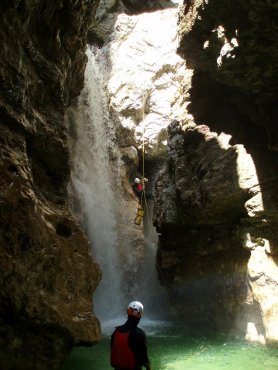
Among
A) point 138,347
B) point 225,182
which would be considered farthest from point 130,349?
point 225,182

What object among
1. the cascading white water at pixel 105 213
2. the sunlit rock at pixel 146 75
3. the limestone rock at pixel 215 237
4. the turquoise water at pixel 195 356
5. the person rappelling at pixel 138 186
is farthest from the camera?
the sunlit rock at pixel 146 75

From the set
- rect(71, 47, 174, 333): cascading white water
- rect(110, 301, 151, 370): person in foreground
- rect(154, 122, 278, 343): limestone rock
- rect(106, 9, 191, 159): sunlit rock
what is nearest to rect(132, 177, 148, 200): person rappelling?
rect(71, 47, 174, 333): cascading white water

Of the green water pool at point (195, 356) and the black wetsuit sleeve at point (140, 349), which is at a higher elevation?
the black wetsuit sleeve at point (140, 349)

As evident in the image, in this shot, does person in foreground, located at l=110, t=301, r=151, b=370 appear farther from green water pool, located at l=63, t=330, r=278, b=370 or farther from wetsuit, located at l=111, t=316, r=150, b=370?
green water pool, located at l=63, t=330, r=278, b=370

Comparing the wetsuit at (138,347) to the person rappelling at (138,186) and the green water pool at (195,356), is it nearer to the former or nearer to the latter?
the green water pool at (195,356)

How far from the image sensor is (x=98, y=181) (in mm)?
19625

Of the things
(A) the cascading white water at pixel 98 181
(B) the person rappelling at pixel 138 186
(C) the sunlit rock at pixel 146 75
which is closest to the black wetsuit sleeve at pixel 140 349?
(A) the cascading white water at pixel 98 181

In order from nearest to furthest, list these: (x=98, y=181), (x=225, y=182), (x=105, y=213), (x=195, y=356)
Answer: (x=195, y=356), (x=225, y=182), (x=105, y=213), (x=98, y=181)

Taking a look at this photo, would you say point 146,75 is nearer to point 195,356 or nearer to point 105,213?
point 105,213

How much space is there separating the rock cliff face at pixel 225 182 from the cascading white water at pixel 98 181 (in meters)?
3.68

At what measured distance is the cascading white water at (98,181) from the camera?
17.0m

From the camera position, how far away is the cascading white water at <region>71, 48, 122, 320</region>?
1705 centimetres

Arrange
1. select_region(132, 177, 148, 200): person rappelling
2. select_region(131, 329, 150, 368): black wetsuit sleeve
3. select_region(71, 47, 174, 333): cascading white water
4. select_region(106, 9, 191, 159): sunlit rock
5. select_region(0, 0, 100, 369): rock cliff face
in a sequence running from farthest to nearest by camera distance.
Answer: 1. select_region(106, 9, 191, 159): sunlit rock
2. select_region(132, 177, 148, 200): person rappelling
3. select_region(71, 47, 174, 333): cascading white water
4. select_region(0, 0, 100, 369): rock cliff face
5. select_region(131, 329, 150, 368): black wetsuit sleeve

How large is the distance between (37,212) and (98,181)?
13047 mm
